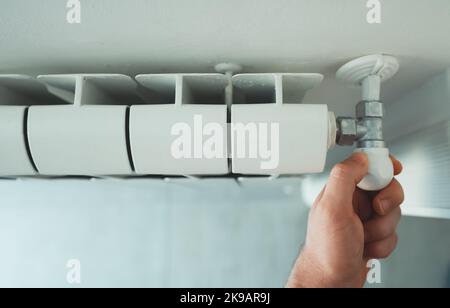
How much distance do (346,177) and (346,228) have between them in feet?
0.25

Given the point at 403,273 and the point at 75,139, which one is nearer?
the point at 75,139

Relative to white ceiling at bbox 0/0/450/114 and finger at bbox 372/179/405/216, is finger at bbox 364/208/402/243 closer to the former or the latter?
finger at bbox 372/179/405/216

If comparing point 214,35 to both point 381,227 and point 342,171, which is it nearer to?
point 342,171

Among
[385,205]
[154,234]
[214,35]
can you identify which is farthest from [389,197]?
[154,234]

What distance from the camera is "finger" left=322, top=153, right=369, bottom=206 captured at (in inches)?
14.2

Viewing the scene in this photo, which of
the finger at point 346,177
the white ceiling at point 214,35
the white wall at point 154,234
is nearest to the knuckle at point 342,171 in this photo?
the finger at point 346,177

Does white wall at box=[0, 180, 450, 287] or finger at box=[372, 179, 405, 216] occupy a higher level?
finger at box=[372, 179, 405, 216]

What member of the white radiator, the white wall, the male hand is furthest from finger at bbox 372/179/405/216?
the white wall

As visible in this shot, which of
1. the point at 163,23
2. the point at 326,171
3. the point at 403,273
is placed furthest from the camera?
the point at 403,273

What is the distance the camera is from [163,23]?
11.5 inches
